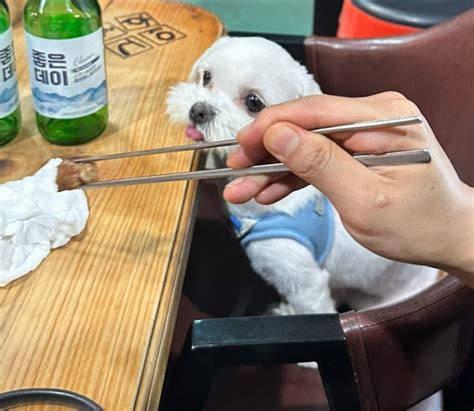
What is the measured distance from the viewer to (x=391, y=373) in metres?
0.75

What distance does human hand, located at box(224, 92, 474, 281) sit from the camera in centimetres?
59

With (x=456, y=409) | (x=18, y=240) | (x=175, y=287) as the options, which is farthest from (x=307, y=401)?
(x=18, y=240)

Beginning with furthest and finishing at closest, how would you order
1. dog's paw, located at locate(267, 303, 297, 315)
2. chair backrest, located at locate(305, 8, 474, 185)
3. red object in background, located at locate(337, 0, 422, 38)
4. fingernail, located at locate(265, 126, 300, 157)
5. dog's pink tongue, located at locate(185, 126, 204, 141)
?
red object in background, located at locate(337, 0, 422, 38) → dog's paw, located at locate(267, 303, 297, 315) → chair backrest, located at locate(305, 8, 474, 185) → dog's pink tongue, located at locate(185, 126, 204, 141) → fingernail, located at locate(265, 126, 300, 157)

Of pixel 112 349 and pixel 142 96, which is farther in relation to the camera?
pixel 142 96

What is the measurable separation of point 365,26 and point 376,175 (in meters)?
0.96

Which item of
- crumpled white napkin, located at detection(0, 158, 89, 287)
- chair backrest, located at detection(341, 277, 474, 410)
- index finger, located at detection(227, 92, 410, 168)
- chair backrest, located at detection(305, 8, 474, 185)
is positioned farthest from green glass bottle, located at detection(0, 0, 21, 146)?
chair backrest, located at detection(305, 8, 474, 185)

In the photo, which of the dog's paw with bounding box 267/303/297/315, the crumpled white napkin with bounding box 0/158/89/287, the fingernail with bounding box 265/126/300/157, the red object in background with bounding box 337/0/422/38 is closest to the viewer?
the fingernail with bounding box 265/126/300/157

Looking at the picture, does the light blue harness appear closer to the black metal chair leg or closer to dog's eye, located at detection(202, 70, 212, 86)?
dog's eye, located at detection(202, 70, 212, 86)

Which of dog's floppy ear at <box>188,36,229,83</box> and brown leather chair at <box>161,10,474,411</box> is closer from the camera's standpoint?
brown leather chair at <box>161,10,474,411</box>

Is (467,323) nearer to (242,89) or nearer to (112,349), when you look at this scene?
(112,349)

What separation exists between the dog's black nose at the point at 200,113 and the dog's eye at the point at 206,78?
5cm

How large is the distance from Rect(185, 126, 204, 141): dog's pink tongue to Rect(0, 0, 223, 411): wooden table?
0.02 m

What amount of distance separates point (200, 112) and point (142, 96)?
0.36 feet

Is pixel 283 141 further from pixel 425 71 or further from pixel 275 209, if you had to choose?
pixel 425 71
